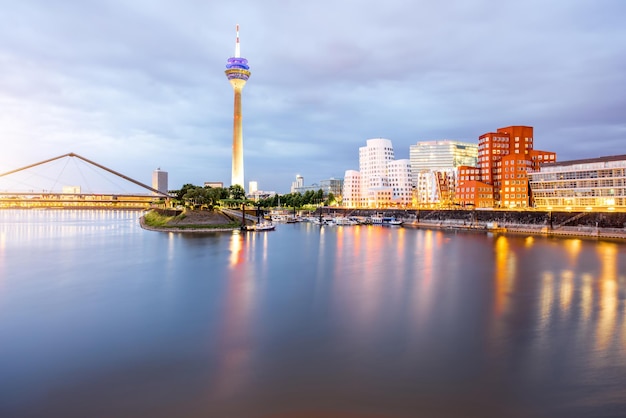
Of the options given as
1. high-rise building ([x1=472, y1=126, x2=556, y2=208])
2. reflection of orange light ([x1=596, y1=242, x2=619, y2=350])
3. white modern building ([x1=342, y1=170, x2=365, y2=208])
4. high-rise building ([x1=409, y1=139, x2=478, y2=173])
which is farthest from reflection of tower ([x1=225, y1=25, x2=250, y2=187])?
reflection of orange light ([x1=596, y1=242, x2=619, y2=350])

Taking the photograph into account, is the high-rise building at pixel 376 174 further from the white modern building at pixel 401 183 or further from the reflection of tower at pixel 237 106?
the reflection of tower at pixel 237 106

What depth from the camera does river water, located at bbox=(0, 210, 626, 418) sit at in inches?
292

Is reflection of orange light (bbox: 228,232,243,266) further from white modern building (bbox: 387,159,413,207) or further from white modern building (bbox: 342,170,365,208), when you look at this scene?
white modern building (bbox: 342,170,365,208)

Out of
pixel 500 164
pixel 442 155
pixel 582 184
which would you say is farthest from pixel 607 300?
pixel 442 155

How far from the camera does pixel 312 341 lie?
10.7 m

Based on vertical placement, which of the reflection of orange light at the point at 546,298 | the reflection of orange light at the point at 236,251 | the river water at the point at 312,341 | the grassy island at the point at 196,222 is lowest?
the river water at the point at 312,341

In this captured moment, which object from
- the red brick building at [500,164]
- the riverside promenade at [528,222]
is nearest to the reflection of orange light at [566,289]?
the riverside promenade at [528,222]

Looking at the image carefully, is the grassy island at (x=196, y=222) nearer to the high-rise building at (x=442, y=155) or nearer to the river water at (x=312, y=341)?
the river water at (x=312, y=341)

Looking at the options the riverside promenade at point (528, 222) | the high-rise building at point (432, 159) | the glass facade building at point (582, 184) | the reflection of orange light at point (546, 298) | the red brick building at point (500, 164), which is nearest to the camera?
the reflection of orange light at point (546, 298)

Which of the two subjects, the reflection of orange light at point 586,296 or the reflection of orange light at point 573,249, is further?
the reflection of orange light at point 573,249

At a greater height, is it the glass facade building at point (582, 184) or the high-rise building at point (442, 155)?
the high-rise building at point (442, 155)

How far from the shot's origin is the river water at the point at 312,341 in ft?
24.4

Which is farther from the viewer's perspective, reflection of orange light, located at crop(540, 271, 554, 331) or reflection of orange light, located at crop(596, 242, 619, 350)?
reflection of orange light, located at crop(540, 271, 554, 331)

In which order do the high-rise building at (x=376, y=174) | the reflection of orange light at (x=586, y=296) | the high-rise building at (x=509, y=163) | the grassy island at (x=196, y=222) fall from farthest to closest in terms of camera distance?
the high-rise building at (x=376, y=174) < the high-rise building at (x=509, y=163) < the grassy island at (x=196, y=222) < the reflection of orange light at (x=586, y=296)
